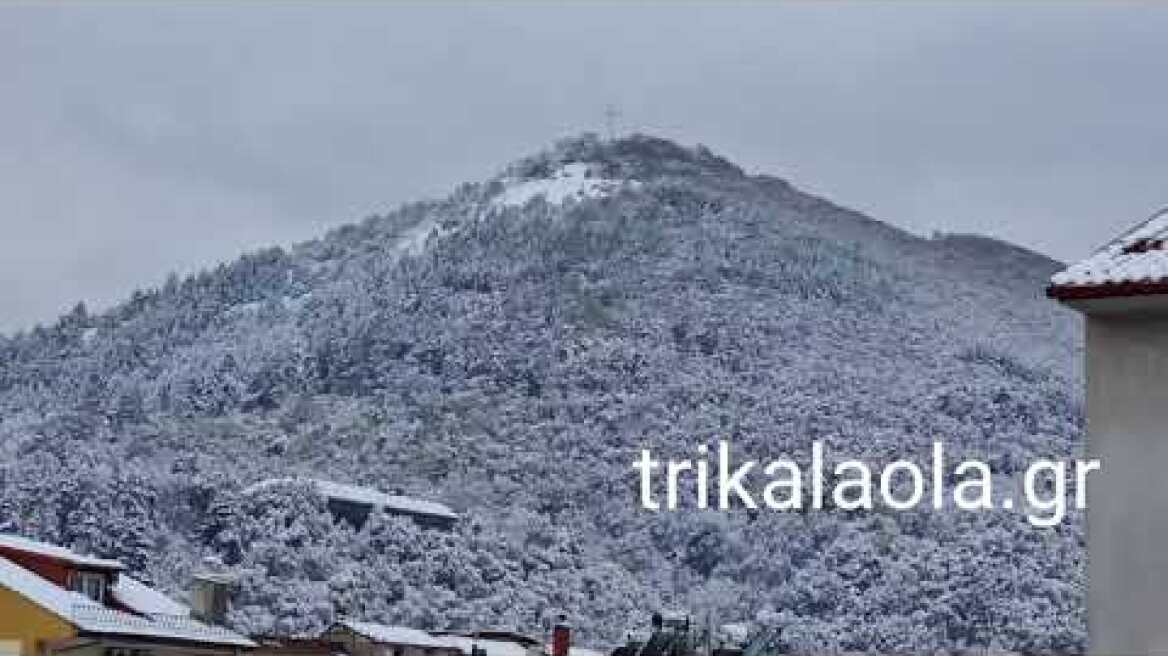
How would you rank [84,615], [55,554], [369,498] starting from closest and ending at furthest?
[84,615] < [55,554] < [369,498]

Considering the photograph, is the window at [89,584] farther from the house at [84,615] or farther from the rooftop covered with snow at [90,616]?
the rooftop covered with snow at [90,616]

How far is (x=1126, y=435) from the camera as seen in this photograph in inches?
568

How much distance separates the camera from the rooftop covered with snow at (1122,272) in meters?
14.1

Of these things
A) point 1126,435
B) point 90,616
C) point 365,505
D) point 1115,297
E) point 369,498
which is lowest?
point 90,616

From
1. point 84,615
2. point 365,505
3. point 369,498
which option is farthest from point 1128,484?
point 369,498

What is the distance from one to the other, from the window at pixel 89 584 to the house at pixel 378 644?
2605 centimetres

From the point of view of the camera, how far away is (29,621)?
4219cm

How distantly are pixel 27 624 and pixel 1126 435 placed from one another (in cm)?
3012

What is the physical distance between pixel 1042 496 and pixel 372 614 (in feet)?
185

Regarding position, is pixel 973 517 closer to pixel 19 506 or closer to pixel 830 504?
pixel 830 504

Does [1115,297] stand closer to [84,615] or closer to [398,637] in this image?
[84,615]

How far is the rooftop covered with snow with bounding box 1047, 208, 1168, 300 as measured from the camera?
46.3ft

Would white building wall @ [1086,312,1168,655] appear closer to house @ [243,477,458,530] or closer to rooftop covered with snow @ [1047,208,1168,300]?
rooftop covered with snow @ [1047,208,1168,300]

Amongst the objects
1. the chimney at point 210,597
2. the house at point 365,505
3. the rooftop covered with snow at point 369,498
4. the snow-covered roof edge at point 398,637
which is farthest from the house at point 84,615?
the rooftop covered with snow at point 369,498
